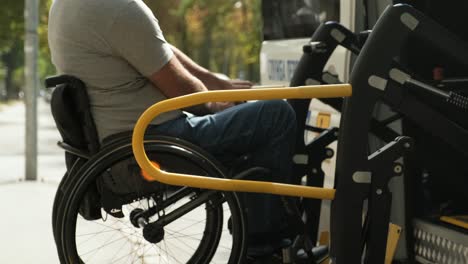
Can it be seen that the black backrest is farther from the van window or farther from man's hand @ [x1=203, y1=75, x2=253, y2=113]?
the van window

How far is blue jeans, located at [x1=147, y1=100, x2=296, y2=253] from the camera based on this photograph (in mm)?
3832

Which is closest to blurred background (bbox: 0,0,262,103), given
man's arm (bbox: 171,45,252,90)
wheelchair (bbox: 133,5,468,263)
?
man's arm (bbox: 171,45,252,90)

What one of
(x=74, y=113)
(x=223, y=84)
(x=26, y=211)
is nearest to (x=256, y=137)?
(x=223, y=84)

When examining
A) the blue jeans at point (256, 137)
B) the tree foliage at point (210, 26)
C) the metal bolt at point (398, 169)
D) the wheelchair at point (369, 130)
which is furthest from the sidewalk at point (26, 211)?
the tree foliage at point (210, 26)

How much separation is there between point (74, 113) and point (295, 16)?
268 cm

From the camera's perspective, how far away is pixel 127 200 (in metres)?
3.80

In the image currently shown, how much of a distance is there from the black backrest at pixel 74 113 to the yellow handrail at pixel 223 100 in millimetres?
544

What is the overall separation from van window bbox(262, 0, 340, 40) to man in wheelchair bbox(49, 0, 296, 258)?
151cm

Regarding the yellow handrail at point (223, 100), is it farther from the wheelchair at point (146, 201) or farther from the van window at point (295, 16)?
the van window at point (295, 16)

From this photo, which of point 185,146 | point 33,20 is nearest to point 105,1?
point 185,146

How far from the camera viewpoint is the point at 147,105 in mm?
3893

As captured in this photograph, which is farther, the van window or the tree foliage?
the tree foliage

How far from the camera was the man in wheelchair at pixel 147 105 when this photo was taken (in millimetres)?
3750

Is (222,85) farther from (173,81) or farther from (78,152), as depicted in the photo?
(78,152)
